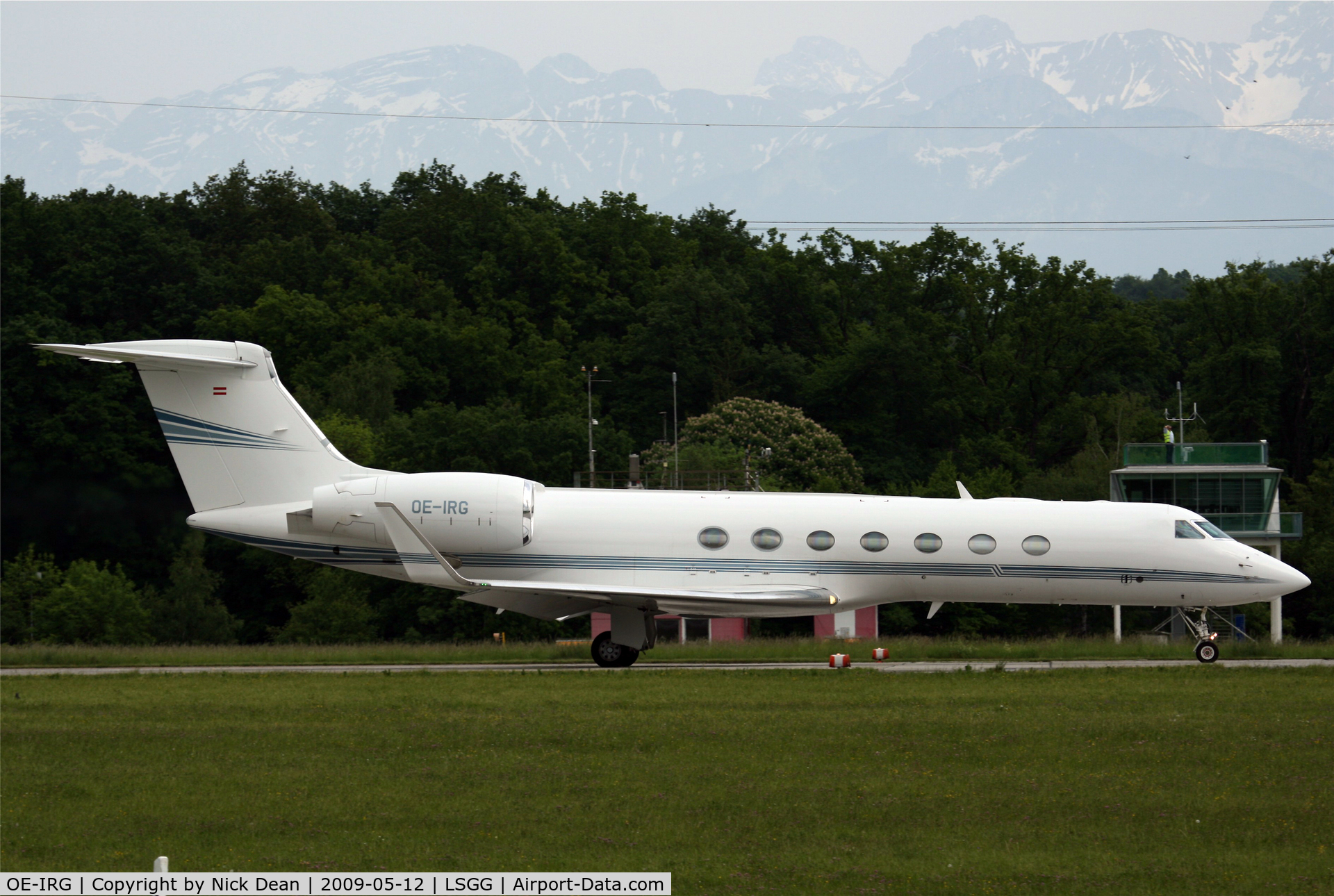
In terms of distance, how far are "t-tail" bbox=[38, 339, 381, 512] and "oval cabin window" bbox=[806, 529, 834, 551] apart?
7965mm

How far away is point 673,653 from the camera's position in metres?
27.0

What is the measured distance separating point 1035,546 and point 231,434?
1333cm

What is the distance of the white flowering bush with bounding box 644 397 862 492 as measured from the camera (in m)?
65.0

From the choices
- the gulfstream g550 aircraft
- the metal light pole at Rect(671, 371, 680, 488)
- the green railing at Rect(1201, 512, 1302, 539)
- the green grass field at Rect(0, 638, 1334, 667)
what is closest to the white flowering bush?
the metal light pole at Rect(671, 371, 680, 488)

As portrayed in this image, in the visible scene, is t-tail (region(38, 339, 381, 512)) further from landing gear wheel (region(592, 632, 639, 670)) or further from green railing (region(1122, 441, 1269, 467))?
green railing (region(1122, 441, 1269, 467))

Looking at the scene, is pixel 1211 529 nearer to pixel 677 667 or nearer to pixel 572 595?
pixel 677 667

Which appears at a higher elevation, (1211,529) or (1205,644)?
(1211,529)

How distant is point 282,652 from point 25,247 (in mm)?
46019

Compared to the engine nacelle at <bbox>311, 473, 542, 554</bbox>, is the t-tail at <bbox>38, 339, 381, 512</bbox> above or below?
above

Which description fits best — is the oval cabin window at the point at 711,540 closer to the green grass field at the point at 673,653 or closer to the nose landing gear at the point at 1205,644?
the green grass field at the point at 673,653

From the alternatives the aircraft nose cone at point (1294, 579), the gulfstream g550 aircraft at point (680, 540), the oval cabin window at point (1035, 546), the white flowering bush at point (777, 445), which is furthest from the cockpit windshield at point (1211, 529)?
A: the white flowering bush at point (777, 445)

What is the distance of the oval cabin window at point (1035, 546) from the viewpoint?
75.3 feet

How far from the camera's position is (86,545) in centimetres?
4969

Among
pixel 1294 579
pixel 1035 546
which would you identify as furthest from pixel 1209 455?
pixel 1035 546
